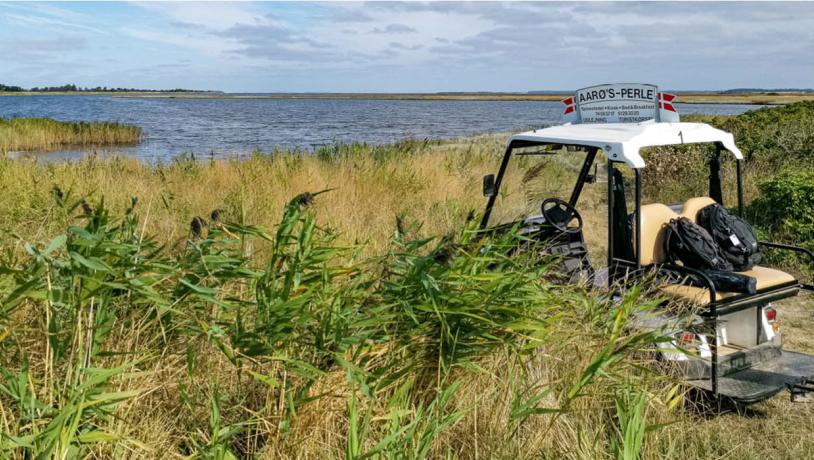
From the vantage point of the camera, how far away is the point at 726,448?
3486 mm

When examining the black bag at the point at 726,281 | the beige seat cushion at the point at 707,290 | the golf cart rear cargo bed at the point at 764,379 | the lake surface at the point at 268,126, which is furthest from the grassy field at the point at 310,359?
the lake surface at the point at 268,126

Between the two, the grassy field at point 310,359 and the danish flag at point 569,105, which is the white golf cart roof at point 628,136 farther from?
the grassy field at point 310,359

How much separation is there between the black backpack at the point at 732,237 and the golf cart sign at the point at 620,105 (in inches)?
31.3

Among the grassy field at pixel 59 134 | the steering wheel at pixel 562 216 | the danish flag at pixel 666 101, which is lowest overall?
the steering wheel at pixel 562 216

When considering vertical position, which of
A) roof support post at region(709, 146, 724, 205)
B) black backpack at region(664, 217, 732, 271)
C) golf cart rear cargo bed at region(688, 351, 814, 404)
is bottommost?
golf cart rear cargo bed at region(688, 351, 814, 404)

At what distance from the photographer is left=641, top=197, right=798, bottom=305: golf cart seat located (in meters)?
4.42

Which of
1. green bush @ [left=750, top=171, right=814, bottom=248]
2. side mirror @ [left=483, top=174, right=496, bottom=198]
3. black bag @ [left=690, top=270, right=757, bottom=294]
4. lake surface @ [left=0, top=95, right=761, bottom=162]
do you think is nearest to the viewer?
black bag @ [left=690, top=270, right=757, bottom=294]

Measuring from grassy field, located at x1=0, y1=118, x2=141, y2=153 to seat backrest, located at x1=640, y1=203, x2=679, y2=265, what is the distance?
92.8 feet

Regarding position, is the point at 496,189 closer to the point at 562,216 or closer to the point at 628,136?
the point at 562,216

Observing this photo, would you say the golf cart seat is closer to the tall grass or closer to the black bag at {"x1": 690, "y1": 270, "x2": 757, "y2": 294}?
the black bag at {"x1": 690, "y1": 270, "x2": 757, "y2": 294}

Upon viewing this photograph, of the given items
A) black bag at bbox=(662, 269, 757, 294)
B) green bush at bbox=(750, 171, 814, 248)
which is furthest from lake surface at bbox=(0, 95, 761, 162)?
black bag at bbox=(662, 269, 757, 294)

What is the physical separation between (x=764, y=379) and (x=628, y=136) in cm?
183

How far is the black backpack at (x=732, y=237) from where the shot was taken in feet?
15.9

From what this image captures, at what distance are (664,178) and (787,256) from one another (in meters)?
4.75
